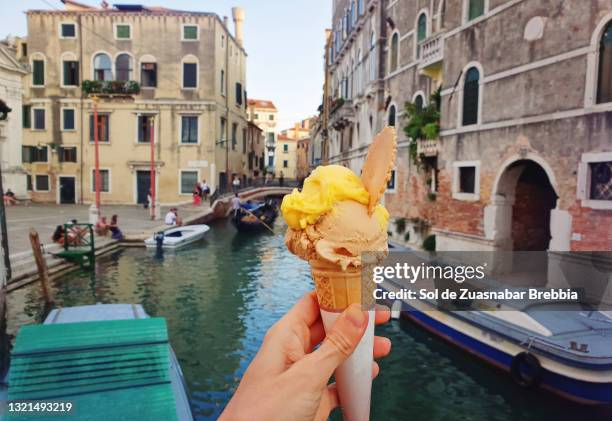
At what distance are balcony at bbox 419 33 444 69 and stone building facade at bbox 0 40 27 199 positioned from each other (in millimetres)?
23728

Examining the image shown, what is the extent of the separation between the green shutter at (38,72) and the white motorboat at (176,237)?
17.8 m

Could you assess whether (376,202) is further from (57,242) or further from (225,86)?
(225,86)

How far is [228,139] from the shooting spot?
3145 cm

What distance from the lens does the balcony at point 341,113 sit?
25.9 meters

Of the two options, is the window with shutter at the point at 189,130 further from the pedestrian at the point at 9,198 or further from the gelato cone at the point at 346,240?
the gelato cone at the point at 346,240

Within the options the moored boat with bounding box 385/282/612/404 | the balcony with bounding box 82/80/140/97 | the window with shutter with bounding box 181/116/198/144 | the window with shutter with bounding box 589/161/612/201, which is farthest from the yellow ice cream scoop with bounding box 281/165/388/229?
the balcony with bounding box 82/80/140/97

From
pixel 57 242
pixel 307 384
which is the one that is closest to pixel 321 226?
pixel 307 384

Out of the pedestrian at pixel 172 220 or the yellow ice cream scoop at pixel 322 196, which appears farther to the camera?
the pedestrian at pixel 172 220

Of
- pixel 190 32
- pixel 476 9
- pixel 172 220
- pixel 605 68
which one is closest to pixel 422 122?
pixel 476 9

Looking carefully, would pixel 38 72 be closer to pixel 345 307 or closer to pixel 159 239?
pixel 159 239

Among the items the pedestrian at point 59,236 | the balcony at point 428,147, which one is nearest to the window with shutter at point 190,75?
the pedestrian at point 59,236

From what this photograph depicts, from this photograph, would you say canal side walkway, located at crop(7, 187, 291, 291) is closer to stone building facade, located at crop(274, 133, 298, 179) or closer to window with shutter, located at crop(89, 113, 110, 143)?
window with shutter, located at crop(89, 113, 110, 143)

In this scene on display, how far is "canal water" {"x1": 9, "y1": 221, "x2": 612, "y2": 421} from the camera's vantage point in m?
6.36

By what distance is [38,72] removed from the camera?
94.7 feet
